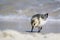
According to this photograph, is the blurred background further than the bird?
Yes

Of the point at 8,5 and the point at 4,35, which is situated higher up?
the point at 8,5

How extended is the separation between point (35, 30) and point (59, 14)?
499cm

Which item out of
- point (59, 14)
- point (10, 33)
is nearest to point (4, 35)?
point (10, 33)

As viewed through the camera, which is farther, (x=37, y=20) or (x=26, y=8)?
(x=26, y=8)

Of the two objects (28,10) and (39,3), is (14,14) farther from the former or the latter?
(39,3)

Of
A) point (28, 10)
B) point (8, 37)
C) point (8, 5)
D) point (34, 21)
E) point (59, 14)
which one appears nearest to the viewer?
point (8, 37)

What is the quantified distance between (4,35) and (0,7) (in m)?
8.98

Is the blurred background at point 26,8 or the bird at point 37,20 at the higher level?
the blurred background at point 26,8

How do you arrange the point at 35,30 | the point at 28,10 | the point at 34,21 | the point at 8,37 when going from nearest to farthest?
the point at 8,37
the point at 34,21
the point at 35,30
the point at 28,10

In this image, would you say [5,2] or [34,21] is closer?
[34,21]

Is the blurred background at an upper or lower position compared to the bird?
upper

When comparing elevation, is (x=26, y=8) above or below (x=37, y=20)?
above

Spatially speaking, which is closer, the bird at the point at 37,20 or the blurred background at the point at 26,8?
the bird at the point at 37,20

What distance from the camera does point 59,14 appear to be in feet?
48.4
